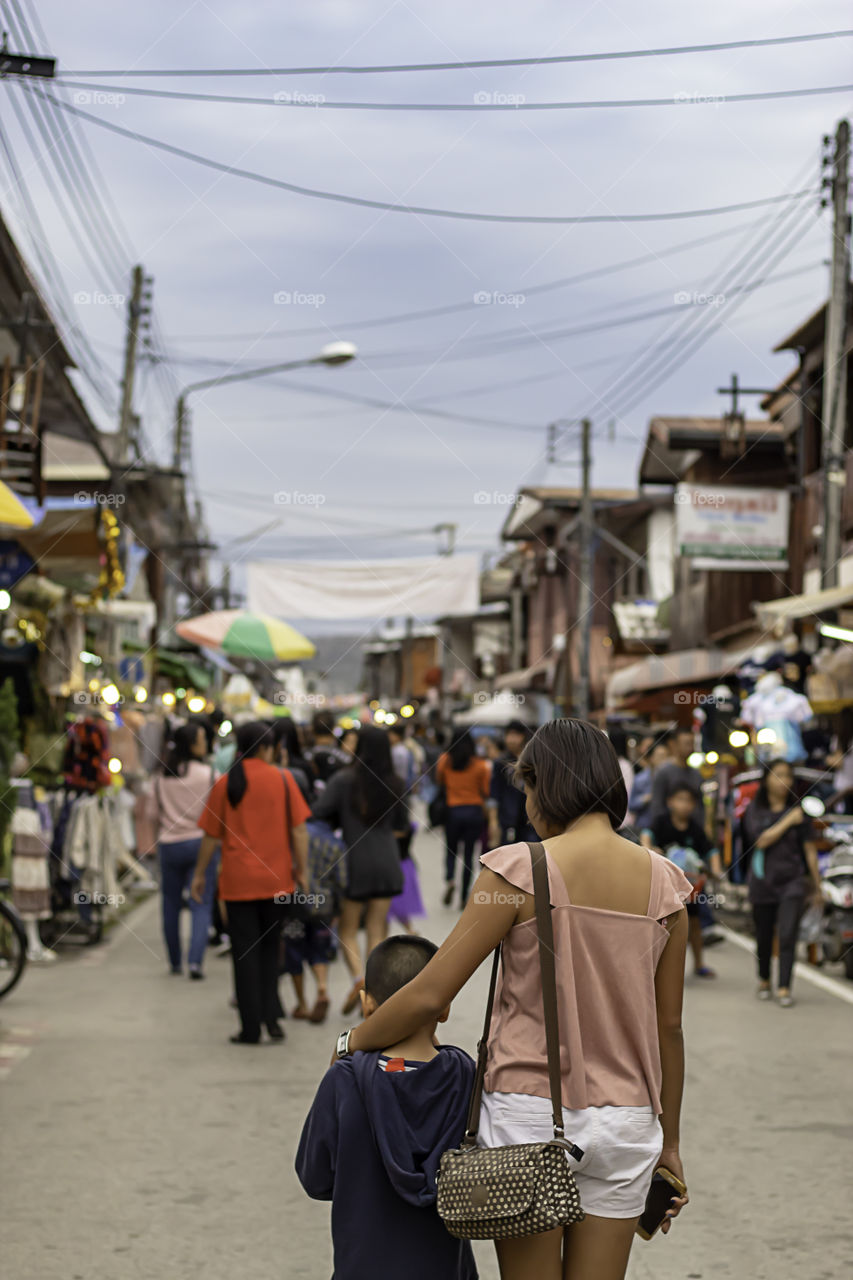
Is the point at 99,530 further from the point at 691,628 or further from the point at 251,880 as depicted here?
the point at 691,628

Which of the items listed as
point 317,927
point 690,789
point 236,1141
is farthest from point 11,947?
point 690,789

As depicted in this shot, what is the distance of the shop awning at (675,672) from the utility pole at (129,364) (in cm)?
871

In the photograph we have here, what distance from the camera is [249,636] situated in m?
17.4

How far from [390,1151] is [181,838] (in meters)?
8.78

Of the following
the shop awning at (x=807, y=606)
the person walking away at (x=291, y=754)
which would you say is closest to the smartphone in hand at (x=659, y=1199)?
the person walking away at (x=291, y=754)

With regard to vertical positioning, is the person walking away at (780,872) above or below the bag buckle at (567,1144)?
below

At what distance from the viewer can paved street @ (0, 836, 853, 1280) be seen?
5.40 m

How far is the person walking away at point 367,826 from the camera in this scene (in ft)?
33.0

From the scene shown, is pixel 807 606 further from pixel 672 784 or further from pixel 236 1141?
pixel 236 1141

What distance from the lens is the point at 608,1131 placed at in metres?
3.16

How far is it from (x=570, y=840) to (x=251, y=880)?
6211mm

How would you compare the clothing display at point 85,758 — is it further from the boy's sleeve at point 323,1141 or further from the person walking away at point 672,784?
the boy's sleeve at point 323,1141

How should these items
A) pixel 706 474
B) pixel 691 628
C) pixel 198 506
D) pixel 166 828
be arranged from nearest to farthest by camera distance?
pixel 166 828 < pixel 706 474 < pixel 691 628 < pixel 198 506

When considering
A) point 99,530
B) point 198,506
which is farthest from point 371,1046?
point 198,506
